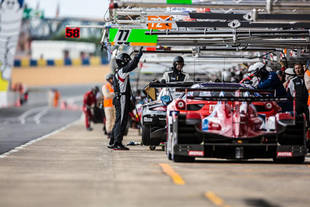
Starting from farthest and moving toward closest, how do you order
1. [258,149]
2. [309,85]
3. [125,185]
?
[309,85], [258,149], [125,185]

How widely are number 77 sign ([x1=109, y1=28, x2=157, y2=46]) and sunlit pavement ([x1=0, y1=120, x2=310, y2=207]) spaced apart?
14.5 ft

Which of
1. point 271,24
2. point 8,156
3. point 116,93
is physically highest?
point 271,24

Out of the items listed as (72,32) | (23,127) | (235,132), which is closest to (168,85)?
(235,132)

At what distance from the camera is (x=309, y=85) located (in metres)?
17.6

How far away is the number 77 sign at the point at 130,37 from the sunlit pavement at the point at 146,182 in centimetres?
442

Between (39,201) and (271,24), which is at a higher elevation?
(271,24)

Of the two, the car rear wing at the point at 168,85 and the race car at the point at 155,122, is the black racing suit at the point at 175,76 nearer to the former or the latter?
the race car at the point at 155,122

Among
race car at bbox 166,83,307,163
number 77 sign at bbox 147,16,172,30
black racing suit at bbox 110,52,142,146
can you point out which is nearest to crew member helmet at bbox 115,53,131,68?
black racing suit at bbox 110,52,142,146

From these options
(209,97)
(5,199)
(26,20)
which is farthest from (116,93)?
(26,20)

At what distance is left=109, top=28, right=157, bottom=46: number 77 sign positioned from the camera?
61.4 ft

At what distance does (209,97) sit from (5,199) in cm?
552

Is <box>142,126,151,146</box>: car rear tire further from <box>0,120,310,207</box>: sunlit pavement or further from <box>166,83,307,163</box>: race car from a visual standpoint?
<box>166,83,307,163</box>: race car

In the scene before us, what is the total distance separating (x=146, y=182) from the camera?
10.1 metres

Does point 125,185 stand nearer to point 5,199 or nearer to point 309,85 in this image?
point 5,199
